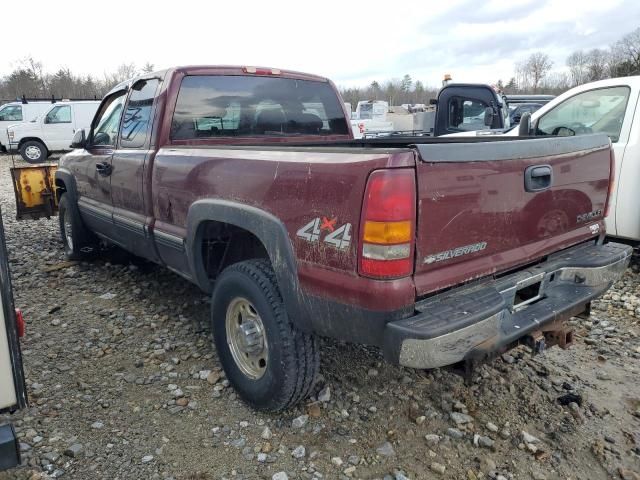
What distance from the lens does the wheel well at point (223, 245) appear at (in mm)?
3072

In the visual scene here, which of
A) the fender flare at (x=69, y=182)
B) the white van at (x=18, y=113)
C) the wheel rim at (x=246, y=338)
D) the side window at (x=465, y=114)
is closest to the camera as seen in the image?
the wheel rim at (x=246, y=338)

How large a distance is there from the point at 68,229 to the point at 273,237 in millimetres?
4014

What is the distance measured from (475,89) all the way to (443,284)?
7933mm

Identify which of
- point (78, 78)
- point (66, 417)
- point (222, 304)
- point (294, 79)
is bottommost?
point (66, 417)

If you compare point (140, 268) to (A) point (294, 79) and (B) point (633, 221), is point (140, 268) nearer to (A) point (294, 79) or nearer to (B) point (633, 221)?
(A) point (294, 79)

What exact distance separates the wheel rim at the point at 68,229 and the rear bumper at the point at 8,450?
3.77 meters

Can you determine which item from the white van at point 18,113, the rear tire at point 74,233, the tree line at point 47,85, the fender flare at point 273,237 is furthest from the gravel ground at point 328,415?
the tree line at point 47,85

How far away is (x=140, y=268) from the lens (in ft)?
17.7

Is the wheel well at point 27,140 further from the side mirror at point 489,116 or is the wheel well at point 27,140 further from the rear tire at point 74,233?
the side mirror at point 489,116

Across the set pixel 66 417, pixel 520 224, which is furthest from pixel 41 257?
pixel 520 224

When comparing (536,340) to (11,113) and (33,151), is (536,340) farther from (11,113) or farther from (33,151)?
(11,113)

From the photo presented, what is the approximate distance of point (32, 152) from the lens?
16.7 metres

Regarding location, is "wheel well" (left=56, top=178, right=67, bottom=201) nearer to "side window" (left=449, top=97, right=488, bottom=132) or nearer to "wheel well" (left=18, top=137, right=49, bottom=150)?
"side window" (left=449, top=97, right=488, bottom=132)

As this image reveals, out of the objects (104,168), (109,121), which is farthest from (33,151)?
(104,168)
